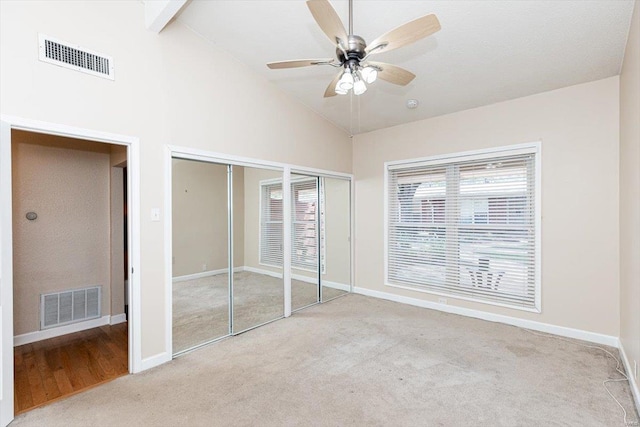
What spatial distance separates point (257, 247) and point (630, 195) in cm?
375

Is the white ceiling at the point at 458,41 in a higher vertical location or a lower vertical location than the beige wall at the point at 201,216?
higher

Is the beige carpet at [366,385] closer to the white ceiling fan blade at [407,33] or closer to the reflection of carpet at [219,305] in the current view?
the reflection of carpet at [219,305]

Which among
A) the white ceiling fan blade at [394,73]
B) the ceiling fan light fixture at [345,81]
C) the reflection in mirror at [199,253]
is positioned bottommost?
the reflection in mirror at [199,253]

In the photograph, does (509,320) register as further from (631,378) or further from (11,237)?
(11,237)

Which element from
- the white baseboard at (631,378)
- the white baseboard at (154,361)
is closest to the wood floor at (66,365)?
the white baseboard at (154,361)

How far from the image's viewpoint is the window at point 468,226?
12.5ft

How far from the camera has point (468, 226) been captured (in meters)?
4.22

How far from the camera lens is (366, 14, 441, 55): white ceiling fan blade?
178 cm

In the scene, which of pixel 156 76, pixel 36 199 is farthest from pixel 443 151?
pixel 36 199

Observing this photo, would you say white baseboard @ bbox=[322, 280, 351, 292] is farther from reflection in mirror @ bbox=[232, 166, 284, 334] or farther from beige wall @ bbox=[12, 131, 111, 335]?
beige wall @ bbox=[12, 131, 111, 335]

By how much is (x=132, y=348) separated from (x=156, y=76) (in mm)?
2520

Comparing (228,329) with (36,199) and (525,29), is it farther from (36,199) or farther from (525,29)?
(525,29)

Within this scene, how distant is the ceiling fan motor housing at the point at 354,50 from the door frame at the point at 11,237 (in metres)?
1.97

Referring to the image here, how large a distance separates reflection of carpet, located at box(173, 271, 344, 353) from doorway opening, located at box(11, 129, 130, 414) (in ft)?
2.09
